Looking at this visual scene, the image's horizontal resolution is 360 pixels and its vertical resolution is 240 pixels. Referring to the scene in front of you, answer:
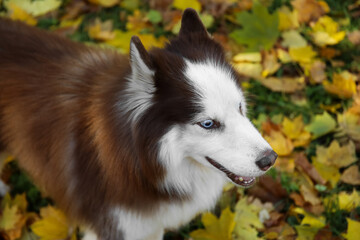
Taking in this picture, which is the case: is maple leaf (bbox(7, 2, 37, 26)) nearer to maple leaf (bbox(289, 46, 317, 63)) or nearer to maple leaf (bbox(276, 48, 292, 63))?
maple leaf (bbox(276, 48, 292, 63))

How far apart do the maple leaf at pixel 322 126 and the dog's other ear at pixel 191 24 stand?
133 centimetres

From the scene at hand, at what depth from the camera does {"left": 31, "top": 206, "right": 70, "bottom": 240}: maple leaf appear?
7.59 ft

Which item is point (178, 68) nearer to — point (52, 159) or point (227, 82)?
point (227, 82)

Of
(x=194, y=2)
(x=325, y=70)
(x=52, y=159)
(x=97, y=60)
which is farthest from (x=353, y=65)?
(x=52, y=159)

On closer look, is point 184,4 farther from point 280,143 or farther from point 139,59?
point 139,59

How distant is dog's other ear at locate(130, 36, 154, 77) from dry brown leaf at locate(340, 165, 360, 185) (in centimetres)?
163

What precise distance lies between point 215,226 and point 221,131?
87 centimetres

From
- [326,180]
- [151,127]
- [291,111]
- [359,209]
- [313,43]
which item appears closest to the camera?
[151,127]

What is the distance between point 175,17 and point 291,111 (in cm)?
135

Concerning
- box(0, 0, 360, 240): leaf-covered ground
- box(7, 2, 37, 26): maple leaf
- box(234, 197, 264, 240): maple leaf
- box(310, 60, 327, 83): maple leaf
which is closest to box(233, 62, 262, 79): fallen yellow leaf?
box(0, 0, 360, 240): leaf-covered ground

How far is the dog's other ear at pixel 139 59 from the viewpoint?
→ 149 cm

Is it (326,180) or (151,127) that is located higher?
(151,127)

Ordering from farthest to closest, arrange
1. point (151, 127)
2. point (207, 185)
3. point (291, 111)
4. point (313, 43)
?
1. point (313, 43)
2. point (291, 111)
3. point (207, 185)
4. point (151, 127)

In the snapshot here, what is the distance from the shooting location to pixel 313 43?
3.32 metres
